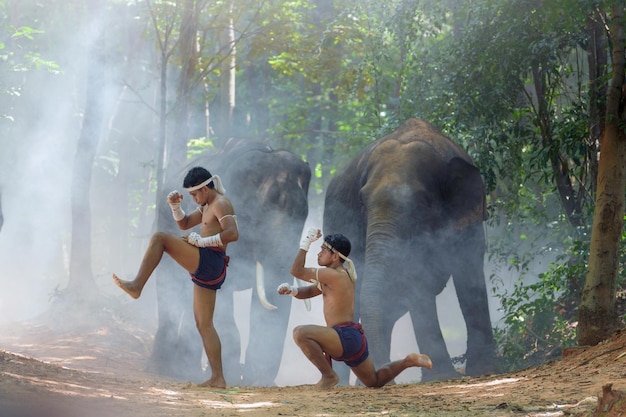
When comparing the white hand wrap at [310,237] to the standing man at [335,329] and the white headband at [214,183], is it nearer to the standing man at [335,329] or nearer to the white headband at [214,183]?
the standing man at [335,329]

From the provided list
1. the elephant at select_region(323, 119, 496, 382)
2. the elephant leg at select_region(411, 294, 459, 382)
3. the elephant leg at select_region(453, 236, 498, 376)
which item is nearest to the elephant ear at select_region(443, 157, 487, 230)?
the elephant at select_region(323, 119, 496, 382)

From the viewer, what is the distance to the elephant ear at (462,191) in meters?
12.1

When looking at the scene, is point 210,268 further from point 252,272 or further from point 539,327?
point 252,272

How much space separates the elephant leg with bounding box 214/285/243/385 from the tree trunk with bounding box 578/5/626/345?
5.68 meters

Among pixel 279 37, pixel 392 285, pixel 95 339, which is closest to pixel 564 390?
pixel 392 285

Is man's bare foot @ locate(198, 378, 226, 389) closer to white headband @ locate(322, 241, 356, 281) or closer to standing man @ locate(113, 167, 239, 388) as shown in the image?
standing man @ locate(113, 167, 239, 388)

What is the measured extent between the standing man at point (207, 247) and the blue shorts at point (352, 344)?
116 cm

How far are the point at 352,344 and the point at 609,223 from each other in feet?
8.99

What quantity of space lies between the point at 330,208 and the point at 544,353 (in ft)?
12.4

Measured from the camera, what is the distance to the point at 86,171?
20.0 m

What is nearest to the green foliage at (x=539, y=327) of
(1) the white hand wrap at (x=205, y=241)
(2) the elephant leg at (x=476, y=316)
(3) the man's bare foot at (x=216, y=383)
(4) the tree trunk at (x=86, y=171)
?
(2) the elephant leg at (x=476, y=316)

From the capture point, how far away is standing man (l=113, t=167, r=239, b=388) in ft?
26.8

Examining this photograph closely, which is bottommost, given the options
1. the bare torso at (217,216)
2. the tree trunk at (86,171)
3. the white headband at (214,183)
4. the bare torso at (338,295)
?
the bare torso at (338,295)

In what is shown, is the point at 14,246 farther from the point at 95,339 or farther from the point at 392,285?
the point at 392,285
